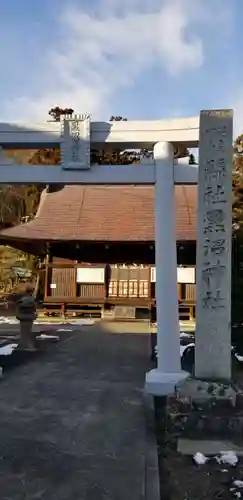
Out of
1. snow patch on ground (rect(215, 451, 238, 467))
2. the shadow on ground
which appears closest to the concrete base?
the shadow on ground

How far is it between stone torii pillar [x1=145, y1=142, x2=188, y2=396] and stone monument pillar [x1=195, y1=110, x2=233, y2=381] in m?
0.92

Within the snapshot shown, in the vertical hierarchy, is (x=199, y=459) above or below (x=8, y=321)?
below

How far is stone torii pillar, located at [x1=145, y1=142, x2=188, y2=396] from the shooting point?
23.5ft

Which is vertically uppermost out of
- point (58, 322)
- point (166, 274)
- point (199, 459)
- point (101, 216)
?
point (101, 216)

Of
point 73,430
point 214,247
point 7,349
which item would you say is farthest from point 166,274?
point 7,349

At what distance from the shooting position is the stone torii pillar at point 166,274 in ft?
23.5

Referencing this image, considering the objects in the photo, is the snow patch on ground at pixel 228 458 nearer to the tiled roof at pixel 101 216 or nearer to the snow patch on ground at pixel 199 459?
the snow patch on ground at pixel 199 459

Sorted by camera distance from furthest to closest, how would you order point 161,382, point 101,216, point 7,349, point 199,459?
point 101,216 < point 7,349 < point 161,382 < point 199,459

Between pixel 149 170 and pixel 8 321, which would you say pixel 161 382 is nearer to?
pixel 149 170

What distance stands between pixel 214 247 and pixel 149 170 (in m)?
1.81

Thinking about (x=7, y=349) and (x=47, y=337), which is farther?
(x=47, y=337)

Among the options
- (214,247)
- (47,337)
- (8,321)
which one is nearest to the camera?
(214,247)

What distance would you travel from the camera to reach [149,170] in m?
7.44

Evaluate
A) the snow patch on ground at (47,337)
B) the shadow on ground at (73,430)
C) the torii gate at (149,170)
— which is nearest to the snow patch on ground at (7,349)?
the shadow on ground at (73,430)
